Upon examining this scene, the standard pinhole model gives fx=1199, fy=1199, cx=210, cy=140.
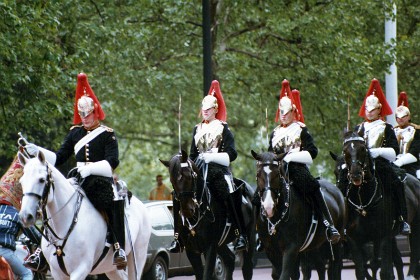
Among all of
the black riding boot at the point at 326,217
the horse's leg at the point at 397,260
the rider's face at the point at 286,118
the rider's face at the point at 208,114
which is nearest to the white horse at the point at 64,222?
the rider's face at the point at 208,114

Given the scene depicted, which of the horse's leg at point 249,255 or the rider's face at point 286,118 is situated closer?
the rider's face at point 286,118

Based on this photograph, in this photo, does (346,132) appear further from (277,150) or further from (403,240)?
(403,240)

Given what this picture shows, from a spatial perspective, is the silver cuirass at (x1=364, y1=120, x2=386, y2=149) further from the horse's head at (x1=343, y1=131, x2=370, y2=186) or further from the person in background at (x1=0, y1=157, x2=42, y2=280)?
the person in background at (x1=0, y1=157, x2=42, y2=280)

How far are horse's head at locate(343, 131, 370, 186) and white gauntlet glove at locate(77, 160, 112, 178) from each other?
4.55 metres

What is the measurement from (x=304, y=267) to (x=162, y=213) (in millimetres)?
5527

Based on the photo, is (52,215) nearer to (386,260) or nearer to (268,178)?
(268,178)

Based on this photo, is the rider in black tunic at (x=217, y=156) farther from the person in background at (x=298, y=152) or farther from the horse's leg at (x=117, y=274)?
the horse's leg at (x=117, y=274)

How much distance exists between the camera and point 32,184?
12602 millimetres

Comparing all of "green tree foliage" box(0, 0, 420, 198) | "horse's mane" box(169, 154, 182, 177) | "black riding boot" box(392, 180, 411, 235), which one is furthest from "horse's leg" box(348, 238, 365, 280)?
"green tree foliage" box(0, 0, 420, 198)

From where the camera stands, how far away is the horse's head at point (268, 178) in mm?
15273

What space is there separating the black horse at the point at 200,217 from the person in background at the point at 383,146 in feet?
8.00

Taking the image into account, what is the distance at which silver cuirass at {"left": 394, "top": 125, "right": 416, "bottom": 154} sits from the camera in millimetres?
21156

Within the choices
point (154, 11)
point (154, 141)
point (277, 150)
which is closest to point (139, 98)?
point (154, 11)

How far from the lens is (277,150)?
55.3 ft
